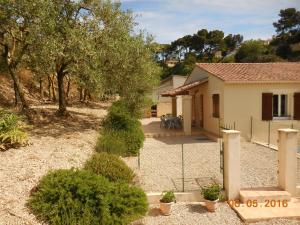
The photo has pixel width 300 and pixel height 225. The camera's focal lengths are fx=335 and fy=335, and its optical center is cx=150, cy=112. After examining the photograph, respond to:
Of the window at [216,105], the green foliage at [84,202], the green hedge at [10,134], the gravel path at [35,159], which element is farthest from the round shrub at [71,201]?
the window at [216,105]

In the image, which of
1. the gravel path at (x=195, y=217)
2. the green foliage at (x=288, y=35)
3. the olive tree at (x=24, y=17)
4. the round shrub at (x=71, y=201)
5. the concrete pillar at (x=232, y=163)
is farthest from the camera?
the green foliage at (x=288, y=35)

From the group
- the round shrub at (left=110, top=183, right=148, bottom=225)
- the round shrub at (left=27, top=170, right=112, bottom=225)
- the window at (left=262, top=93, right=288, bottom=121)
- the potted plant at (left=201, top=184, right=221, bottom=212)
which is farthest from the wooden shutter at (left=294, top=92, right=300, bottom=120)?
the round shrub at (left=27, top=170, right=112, bottom=225)

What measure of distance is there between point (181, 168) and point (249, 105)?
8.54m

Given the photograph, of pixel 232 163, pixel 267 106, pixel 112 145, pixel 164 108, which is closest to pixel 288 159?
pixel 232 163

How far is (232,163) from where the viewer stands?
8.70m

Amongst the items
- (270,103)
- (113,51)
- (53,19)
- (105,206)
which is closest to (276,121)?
(270,103)

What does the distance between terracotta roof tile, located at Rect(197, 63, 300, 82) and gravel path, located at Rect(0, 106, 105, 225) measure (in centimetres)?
865

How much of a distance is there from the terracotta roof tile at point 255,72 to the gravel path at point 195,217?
11.5 m

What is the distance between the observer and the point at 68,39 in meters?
13.9

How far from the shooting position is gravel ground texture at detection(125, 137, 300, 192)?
34.4 feet

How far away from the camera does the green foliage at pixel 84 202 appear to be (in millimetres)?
6945

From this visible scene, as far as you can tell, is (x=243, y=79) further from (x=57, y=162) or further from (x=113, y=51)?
(x=57, y=162)

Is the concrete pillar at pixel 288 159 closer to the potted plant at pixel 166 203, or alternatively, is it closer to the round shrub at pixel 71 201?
the potted plant at pixel 166 203

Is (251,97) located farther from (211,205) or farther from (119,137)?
(211,205)
